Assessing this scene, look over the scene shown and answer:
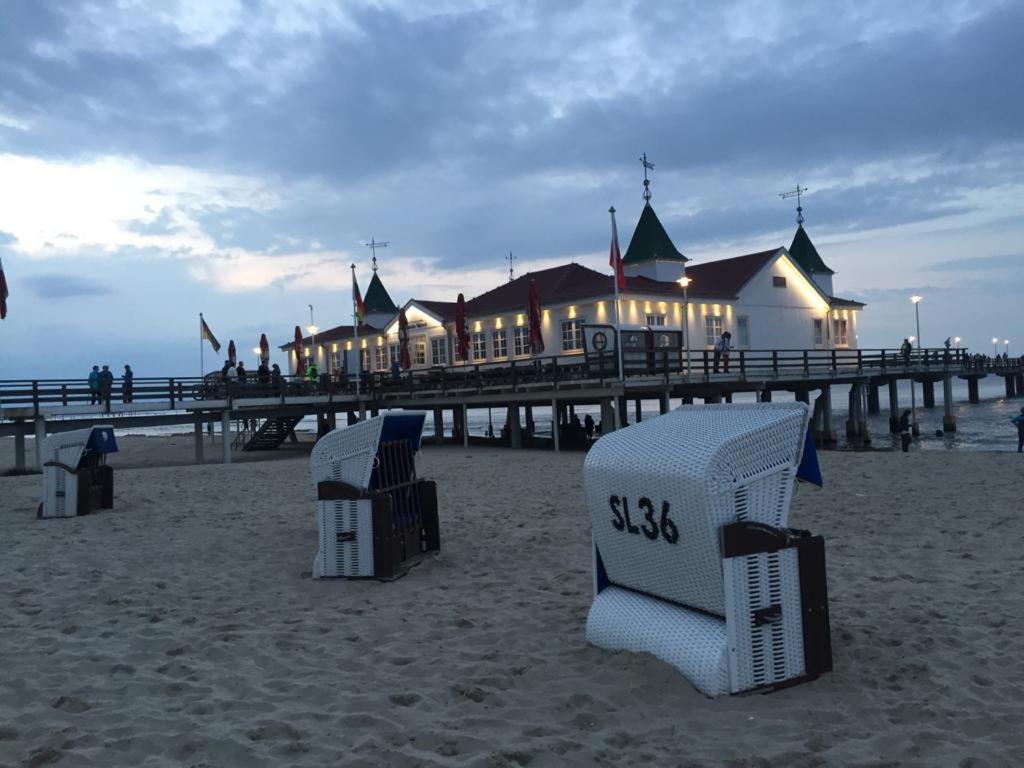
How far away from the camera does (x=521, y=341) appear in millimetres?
32250

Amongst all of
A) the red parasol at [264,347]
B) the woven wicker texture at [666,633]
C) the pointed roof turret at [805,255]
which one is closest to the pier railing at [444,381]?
the red parasol at [264,347]

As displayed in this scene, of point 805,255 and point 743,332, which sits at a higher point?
point 805,255

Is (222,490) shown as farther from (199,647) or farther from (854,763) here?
(854,763)

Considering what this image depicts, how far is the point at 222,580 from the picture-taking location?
7930 mm

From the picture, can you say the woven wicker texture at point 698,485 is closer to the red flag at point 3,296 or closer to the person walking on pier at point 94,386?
the red flag at point 3,296

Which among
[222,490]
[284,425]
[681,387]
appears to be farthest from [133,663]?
[284,425]

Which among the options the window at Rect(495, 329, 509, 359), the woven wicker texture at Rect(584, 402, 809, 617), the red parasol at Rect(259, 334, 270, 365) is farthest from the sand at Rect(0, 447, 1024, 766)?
the red parasol at Rect(259, 334, 270, 365)

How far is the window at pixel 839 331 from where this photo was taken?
1558 inches

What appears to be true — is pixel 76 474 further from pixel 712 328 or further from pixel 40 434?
pixel 712 328

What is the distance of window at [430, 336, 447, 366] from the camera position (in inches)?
1425

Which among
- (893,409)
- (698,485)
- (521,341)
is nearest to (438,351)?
(521,341)

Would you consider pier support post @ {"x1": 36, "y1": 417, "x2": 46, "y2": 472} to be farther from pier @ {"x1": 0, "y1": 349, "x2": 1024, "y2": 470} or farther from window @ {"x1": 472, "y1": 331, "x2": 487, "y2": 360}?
window @ {"x1": 472, "y1": 331, "x2": 487, "y2": 360}

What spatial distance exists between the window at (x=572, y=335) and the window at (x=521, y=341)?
2072 millimetres

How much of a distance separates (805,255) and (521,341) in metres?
21.0
